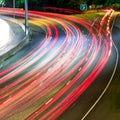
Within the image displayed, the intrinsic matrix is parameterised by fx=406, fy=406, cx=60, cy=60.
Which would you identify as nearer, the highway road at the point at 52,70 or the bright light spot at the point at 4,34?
the highway road at the point at 52,70

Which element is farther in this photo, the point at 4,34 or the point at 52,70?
the point at 4,34

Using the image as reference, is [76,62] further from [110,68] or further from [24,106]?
[24,106]

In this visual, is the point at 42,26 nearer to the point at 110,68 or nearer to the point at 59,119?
the point at 110,68

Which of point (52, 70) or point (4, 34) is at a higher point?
point (4, 34)

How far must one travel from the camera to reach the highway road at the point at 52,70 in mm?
25531

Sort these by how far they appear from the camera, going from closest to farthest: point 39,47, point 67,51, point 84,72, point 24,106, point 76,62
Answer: point 24,106, point 84,72, point 76,62, point 67,51, point 39,47

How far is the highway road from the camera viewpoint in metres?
25.5

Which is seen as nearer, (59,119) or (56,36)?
(59,119)

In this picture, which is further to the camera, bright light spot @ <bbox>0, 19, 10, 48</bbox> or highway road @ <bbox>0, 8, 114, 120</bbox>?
bright light spot @ <bbox>0, 19, 10, 48</bbox>

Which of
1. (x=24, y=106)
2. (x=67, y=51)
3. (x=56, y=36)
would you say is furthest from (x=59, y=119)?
(x=56, y=36)

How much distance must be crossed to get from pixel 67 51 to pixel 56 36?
→ 11.1m

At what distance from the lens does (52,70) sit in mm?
34250

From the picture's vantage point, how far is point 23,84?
100 ft

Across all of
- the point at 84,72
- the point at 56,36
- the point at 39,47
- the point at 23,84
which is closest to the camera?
the point at 23,84
